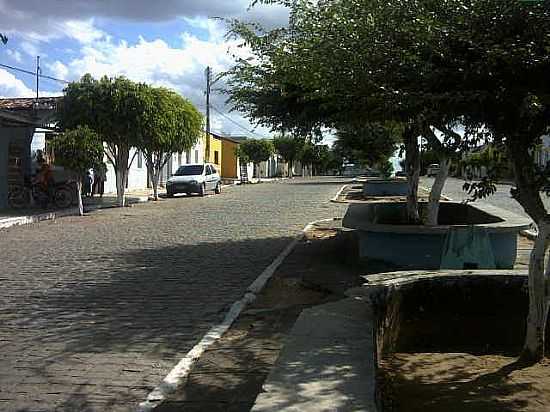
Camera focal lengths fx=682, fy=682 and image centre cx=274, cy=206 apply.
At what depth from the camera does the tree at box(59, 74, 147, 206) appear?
72.1ft

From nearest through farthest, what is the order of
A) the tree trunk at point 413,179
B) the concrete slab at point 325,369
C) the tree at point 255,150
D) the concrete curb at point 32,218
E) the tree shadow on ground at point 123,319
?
1. the concrete slab at point 325,369
2. the tree shadow on ground at point 123,319
3. the tree trunk at point 413,179
4. the concrete curb at point 32,218
5. the tree at point 255,150

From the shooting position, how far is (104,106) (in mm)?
21984

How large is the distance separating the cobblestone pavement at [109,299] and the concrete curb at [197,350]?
10 centimetres

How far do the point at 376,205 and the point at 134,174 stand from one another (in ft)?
86.2

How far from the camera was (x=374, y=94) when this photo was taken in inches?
185

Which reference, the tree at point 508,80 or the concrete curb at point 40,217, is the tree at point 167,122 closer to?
the concrete curb at point 40,217

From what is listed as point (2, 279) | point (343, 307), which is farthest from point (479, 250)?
point (2, 279)

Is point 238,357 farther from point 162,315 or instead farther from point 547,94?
point 547,94

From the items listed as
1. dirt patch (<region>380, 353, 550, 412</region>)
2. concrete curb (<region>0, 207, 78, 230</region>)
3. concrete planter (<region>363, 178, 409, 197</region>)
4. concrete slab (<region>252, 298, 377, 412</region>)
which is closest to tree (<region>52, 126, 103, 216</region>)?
concrete curb (<region>0, 207, 78, 230</region>)

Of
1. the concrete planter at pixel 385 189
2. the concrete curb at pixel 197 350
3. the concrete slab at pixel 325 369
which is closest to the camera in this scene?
the concrete slab at pixel 325 369

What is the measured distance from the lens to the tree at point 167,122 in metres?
22.5

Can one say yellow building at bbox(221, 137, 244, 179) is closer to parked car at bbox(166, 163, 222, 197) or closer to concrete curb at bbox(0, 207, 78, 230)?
parked car at bbox(166, 163, 222, 197)

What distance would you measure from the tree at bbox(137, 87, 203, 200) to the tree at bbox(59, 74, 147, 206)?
0.95 ft

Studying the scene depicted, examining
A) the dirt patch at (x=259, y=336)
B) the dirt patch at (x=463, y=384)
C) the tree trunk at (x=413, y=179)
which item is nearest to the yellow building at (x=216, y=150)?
the tree trunk at (x=413, y=179)
